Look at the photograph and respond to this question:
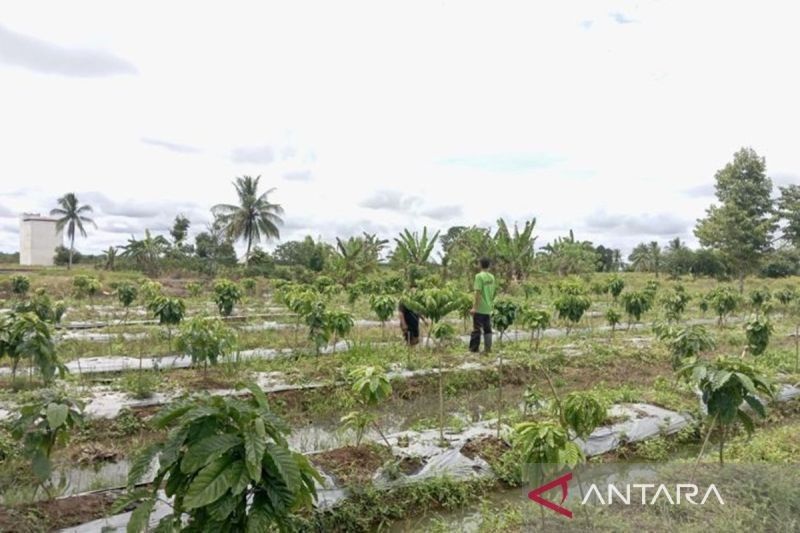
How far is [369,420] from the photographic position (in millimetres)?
4039

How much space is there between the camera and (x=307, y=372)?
6992 mm

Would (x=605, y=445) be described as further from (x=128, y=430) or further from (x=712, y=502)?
(x=128, y=430)

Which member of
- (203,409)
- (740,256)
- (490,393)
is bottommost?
(490,393)

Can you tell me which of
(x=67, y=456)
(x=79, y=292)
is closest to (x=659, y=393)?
(x=67, y=456)

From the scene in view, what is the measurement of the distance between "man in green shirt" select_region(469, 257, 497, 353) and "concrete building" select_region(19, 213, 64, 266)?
51.0 meters

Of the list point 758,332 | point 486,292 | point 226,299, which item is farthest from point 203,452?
point 226,299

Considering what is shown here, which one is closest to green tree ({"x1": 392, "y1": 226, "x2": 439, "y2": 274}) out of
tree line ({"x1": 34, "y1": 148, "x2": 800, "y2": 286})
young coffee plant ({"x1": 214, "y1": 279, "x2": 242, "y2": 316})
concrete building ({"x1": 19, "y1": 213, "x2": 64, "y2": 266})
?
tree line ({"x1": 34, "y1": 148, "x2": 800, "y2": 286})

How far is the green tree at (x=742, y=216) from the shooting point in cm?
2380

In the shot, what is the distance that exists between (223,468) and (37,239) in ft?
188

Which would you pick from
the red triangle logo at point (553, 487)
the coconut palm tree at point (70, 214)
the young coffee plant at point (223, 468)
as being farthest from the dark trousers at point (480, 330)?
the coconut palm tree at point (70, 214)

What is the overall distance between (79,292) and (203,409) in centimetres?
1671

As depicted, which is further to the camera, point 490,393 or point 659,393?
point 490,393

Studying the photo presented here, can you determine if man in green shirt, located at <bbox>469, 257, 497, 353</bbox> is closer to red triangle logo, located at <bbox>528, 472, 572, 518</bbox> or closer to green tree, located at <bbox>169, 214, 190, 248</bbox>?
red triangle logo, located at <bbox>528, 472, 572, 518</bbox>

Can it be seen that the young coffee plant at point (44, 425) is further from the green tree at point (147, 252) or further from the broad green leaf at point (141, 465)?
the green tree at point (147, 252)
